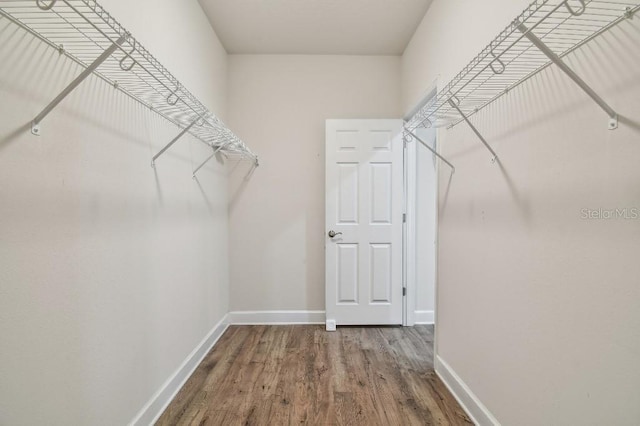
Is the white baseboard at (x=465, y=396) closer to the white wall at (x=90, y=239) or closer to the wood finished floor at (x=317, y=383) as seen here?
the wood finished floor at (x=317, y=383)

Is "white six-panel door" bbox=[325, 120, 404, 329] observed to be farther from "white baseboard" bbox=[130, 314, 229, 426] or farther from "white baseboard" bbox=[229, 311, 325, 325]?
"white baseboard" bbox=[130, 314, 229, 426]

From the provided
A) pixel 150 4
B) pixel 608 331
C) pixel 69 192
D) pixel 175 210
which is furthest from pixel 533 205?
pixel 150 4

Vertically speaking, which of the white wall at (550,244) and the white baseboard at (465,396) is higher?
the white wall at (550,244)

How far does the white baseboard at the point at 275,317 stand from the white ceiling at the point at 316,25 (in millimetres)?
2634

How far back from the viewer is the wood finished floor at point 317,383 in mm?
1684

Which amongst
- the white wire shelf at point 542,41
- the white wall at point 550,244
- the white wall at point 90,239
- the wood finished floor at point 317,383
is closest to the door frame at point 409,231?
the wood finished floor at point 317,383

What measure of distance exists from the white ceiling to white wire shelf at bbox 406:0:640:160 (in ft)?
3.89

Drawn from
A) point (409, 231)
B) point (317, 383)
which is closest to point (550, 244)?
point (317, 383)

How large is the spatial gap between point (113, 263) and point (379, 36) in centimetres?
270

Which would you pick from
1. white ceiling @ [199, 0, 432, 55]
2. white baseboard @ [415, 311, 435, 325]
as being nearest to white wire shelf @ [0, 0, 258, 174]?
white ceiling @ [199, 0, 432, 55]

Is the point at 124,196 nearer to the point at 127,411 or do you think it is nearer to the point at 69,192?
the point at 69,192

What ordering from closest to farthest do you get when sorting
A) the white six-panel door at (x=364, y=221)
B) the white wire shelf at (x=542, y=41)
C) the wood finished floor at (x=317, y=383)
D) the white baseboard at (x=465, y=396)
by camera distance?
1. the white wire shelf at (x=542, y=41)
2. the white baseboard at (x=465, y=396)
3. the wood finished floor at (x=317, y=383)
4. the white six-panel door at (x=364, y=221)

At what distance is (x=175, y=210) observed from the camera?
1909 mm

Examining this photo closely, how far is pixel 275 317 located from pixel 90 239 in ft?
7.17
